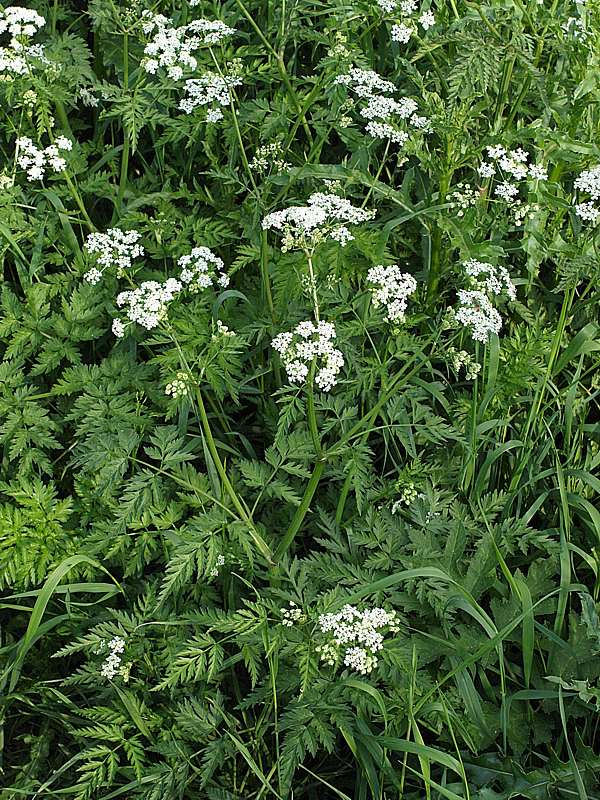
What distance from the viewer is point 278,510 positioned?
326 cm

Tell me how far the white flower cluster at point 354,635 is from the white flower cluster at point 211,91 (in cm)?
208

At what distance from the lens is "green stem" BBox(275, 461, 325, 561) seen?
2.72 m

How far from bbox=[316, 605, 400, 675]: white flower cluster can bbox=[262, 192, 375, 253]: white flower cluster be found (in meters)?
1.15

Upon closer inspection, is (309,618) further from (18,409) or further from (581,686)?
(18,409)

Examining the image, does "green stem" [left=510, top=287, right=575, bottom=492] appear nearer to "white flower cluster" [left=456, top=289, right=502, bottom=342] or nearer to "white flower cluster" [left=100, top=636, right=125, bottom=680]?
"white flower cluster" [left=456, top=289, right=502, bottom=342]

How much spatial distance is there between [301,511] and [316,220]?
956 mm

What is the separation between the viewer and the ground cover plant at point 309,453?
9.00ft

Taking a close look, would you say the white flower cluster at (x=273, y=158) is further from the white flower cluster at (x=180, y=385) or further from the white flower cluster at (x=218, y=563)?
the white flower cluster at (x=218, y=563)

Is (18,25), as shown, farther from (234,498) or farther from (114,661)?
(114,661)

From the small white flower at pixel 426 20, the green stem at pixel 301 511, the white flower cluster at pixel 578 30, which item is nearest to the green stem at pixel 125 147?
the small white flower at pixel 426 20

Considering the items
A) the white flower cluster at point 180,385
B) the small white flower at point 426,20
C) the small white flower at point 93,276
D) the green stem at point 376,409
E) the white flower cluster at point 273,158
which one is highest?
the small white flower at point 426,20

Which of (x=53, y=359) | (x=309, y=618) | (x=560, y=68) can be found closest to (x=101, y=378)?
(x=53, y=359)

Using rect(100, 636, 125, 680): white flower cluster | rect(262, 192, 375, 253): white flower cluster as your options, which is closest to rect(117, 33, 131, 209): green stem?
rect(262, 192, 375, 253): white flower cluster

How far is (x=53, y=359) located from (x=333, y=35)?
6.16ft
